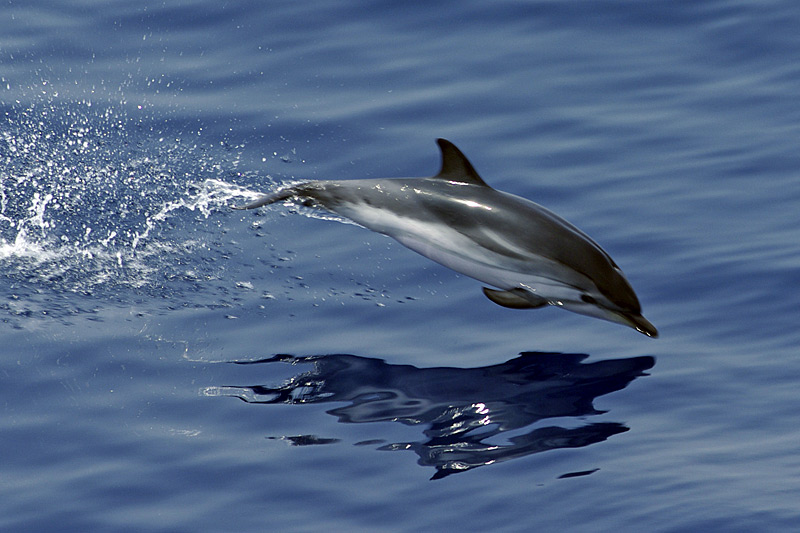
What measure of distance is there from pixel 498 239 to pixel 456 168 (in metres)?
0.61

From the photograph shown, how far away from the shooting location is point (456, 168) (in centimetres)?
898

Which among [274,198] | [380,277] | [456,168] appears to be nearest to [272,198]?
[274,198]

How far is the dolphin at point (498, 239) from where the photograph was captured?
8.67 meters

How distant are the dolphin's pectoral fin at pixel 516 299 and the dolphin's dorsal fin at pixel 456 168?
0.78m

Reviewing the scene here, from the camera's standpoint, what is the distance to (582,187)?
11133 millimetres

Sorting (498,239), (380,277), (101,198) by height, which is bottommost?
(498,239)

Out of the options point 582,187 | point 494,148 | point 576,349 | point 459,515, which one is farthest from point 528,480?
point 494,148

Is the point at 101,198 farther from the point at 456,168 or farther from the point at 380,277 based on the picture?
the point at 456,168

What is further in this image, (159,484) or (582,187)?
(582,187)

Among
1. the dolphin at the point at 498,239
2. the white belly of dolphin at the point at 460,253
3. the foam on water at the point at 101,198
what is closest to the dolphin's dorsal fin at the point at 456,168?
the dolphin at the point at 498,239

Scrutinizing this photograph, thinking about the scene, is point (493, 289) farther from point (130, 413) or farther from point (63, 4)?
point (63, 4)

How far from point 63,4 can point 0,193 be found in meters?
4.81

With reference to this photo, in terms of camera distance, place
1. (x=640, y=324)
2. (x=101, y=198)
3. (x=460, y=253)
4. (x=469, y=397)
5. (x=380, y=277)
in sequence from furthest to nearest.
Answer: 1. (x=101, y=198)
2. (x=380, y=277)
3. (x=460, y=253)
4. (x=640, y=324)
5. (x=469, y=397)

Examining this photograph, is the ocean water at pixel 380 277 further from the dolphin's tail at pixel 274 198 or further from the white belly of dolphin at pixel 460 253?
the dolphin's tail at pixel 274 198
